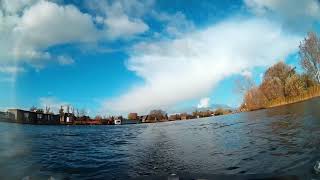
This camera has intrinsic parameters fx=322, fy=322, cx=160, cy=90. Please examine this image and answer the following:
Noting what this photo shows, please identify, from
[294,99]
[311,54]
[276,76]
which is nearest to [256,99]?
[294,99]

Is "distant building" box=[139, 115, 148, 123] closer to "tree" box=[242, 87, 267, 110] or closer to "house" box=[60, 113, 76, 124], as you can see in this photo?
"house" box=[60, 113, 76, 124]

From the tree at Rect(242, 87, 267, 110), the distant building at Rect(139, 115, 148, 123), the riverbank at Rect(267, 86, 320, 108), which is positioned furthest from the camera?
the distant building at Rect(139, 115, 148, 123)

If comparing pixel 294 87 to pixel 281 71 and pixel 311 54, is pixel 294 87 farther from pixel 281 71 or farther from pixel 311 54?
pixel 311 54

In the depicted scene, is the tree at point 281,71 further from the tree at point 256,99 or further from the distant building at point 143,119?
the distant building at point 143,119

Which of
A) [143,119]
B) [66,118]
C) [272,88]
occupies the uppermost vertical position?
[272,88]

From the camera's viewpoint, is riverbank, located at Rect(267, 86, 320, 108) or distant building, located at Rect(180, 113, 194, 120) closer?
riverbank, located at Rect(267, 86, 320, 108)

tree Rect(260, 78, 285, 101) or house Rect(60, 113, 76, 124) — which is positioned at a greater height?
tree Rect(260, 78, 285, 101)

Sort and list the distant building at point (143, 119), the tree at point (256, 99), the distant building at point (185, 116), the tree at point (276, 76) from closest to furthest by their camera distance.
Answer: the tree at point (276, 76), the tree at point (256, 99), the distant building at point (143, 119), the distant building at point (185, 116)

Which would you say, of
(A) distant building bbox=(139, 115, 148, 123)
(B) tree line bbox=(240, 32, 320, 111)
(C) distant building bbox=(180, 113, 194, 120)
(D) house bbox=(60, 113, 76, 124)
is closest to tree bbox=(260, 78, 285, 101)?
(B) tree line bbox=(240, 32, 320, 111)

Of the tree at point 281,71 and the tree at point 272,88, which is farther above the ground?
the tree at point 281,71

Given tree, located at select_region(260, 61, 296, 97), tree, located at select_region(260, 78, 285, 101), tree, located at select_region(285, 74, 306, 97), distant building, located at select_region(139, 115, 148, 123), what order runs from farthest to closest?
distant building, located at select_region(139, 115, 148, 123) < tree, located at select_region(285, 74, 306, 97) < tree, located at select_region(260, 78, 285, 101) < tree, located at select_region(260, 61, 296, 97)

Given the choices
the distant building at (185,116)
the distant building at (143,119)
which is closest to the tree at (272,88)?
the distant building at (143,119)

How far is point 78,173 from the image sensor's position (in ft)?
31.2

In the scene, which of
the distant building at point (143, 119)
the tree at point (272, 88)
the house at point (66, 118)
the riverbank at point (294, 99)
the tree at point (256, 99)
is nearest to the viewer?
the tree at point (272, 88)
